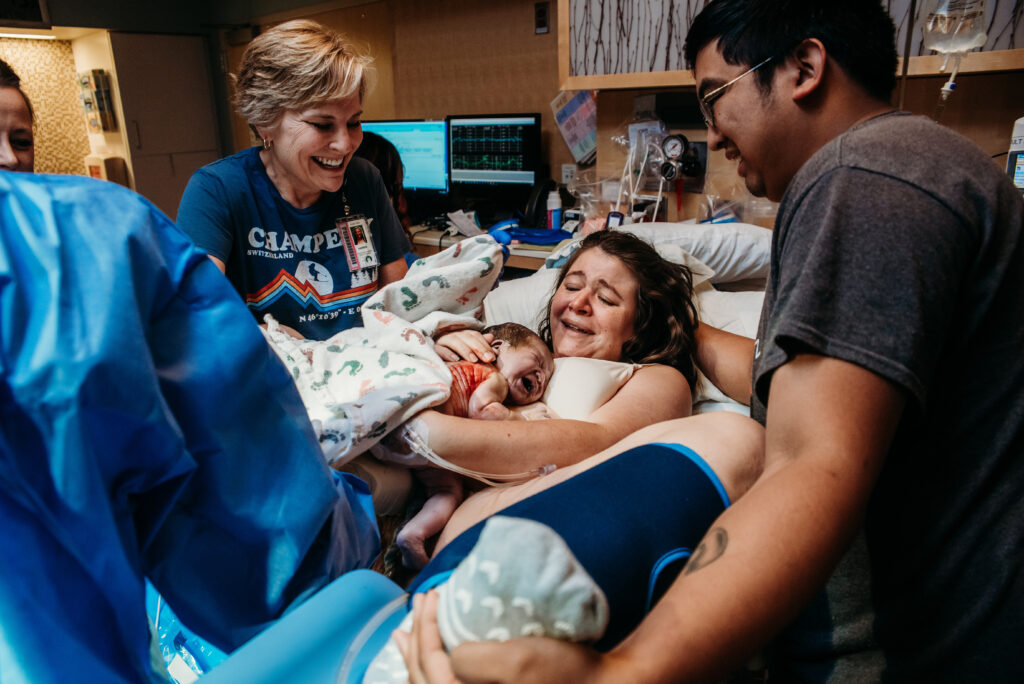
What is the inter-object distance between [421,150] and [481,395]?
3.28 meters

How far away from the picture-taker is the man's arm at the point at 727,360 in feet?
4.99

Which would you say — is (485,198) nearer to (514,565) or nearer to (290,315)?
(290,315)

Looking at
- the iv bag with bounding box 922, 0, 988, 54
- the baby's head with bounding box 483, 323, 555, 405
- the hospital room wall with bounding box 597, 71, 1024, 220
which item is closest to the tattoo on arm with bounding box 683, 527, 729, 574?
the baby's head with bounding box 483, 323, 555, 405

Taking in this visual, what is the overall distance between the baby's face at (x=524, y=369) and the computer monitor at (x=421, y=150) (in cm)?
293

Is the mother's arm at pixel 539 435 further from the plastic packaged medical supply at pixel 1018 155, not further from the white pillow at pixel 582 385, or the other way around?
the plastic packaged medical supply at pixel 1018 155

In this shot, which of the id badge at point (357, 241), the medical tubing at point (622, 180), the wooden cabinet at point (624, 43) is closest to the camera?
the id badge at point (357, 241)

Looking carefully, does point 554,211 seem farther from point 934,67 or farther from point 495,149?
point 934,67

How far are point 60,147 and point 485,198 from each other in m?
3.78

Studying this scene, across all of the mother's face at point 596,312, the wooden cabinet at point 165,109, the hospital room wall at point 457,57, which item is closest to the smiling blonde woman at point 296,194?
the mother's face at point 596,312

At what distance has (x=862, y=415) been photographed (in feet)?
2.17

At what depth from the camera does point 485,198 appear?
416cm

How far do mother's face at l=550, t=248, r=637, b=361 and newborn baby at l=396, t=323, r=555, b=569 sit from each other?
10 cm

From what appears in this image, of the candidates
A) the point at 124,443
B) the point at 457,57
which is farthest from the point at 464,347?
the point at 457,57

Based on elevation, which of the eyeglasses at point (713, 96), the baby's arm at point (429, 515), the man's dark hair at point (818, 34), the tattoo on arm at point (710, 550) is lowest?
the baby's arm at point (429, 515)
